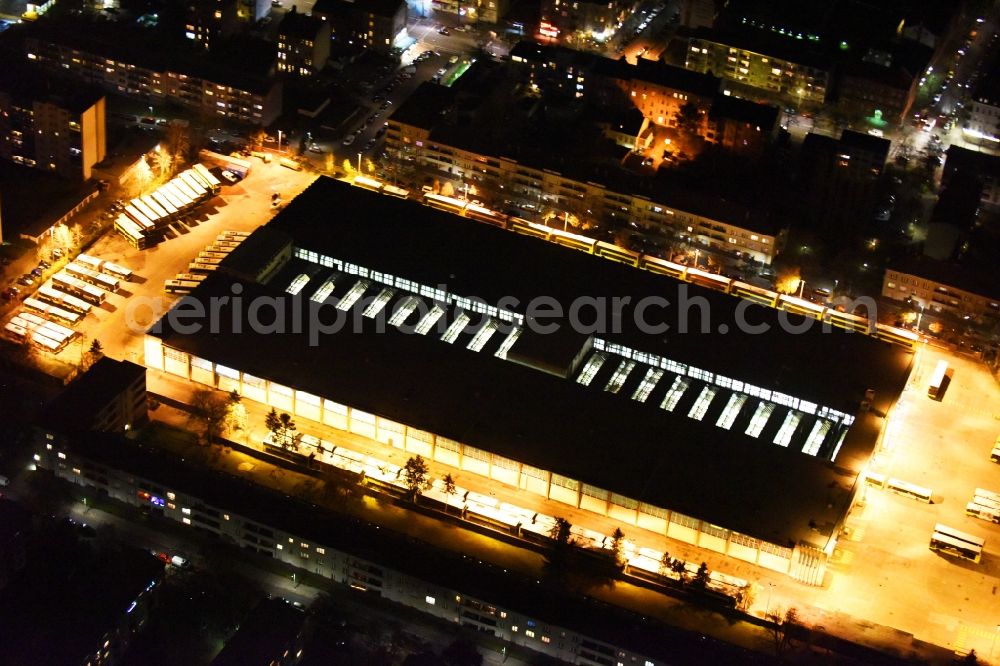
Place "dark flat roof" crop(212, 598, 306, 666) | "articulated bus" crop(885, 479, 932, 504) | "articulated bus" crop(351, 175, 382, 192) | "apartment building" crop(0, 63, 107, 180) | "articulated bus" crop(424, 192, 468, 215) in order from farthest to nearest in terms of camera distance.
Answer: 1. "articulated bus" crop(351, 175, 382, 192)
2. "articulated bus" crop(424, 192, 468, 215)
3. "apartment building" crop(0, 63, 107, 180)
4. "articulated bus" crop(885, 479, 932, 504)
5. "dark flat roof" crop(212, 598, 306, 666)

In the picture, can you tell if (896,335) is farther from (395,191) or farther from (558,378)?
(395,191)

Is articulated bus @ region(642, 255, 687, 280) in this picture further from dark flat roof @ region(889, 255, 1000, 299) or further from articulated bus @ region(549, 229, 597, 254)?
dark flat roof @ region(889, 255, 1000, 299)

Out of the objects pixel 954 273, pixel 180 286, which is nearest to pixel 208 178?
pixel 180 286

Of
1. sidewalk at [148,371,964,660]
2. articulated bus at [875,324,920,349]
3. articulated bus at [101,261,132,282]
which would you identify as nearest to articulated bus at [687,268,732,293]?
articulated bus at [875,324,920,349]

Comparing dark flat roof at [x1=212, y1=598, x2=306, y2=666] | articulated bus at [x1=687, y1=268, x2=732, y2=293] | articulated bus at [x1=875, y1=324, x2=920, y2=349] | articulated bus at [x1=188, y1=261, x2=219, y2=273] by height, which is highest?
articulated bus at [x1=875, y1=324, x2=920, y2=349]

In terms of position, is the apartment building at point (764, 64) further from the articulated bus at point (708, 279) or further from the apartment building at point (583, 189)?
the articulated bus at point (708, 279)

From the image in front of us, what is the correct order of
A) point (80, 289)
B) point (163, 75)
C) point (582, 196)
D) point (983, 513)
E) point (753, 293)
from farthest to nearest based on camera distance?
1. point (163, 75)
2. point (582, 196)
3. point (753, 293)
4. point (80, 289)
5. point (983, 513)

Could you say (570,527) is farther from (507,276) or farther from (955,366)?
(955,366)
